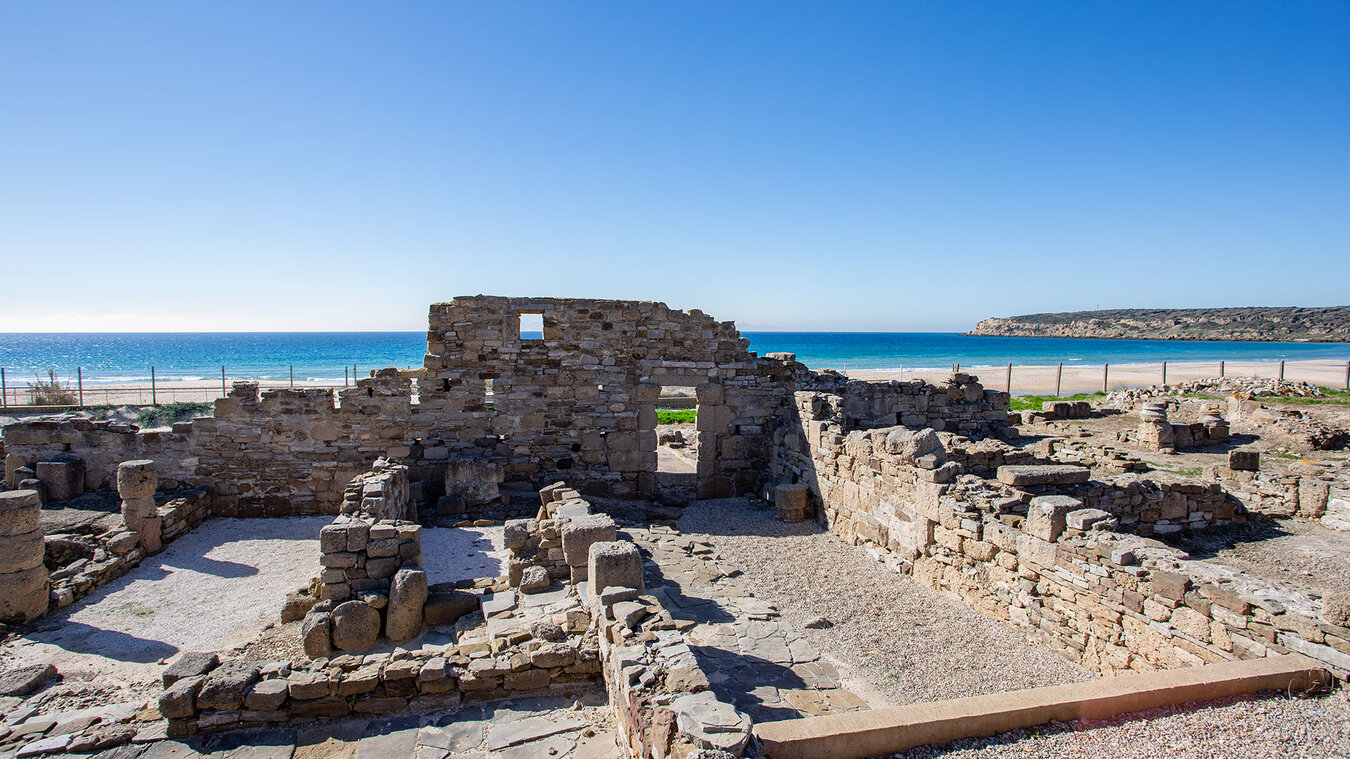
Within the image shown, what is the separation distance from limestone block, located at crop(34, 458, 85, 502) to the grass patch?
6566 millimetres

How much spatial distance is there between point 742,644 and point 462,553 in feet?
16.3

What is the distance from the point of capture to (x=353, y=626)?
6719 millimetres

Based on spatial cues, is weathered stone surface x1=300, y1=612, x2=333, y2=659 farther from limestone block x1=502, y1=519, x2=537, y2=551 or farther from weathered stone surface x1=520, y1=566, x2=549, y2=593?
limestone block x1=502, y1=519, x2=537, y2=551

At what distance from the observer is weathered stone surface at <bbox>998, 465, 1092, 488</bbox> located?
772 cm

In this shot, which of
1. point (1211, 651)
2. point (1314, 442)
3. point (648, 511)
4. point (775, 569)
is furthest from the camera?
point (1314, 442)

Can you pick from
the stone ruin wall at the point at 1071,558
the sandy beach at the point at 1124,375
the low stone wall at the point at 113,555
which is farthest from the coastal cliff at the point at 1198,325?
the low stone wall at the point at 113,555

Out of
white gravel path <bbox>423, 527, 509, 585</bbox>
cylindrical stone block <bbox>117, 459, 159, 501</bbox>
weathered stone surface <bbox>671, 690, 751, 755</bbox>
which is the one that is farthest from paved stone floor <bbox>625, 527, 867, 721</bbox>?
cylindrical stone block <bbox>117, 459, 159, 501</bbox>

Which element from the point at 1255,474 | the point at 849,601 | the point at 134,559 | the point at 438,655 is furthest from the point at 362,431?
the point at 1255,474

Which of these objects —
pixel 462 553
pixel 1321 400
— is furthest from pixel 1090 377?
pixel 462 553

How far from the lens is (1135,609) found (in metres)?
5.85

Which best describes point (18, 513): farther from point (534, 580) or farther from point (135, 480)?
point (534, 580)

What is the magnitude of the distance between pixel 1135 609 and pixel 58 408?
1190 inches

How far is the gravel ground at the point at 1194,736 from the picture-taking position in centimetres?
395

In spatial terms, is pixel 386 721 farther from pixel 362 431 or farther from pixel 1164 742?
pixel 362 431
